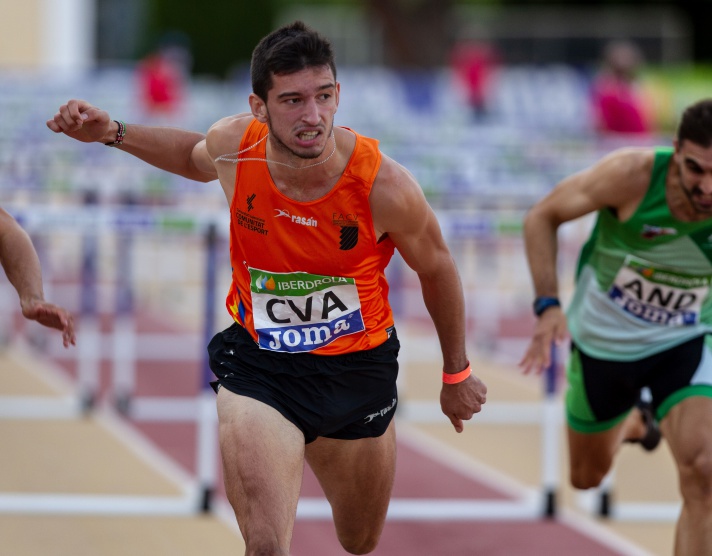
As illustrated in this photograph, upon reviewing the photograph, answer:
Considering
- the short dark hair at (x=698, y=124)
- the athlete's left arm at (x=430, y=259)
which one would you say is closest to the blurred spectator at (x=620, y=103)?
the short dark hair at (x=698, y=124)

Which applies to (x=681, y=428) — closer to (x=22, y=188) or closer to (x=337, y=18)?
(x=22, y=188)

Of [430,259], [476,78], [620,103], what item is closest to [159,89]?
[476,78]

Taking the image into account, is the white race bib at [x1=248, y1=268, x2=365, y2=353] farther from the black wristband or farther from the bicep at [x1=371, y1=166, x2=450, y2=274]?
the black wristband

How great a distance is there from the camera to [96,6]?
4278 cm

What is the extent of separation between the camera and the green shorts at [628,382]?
545 cm

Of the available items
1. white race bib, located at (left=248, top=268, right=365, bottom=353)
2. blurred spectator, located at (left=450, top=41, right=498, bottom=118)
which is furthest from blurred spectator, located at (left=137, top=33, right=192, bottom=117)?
white race bib, located at (left=248, top=268, right=365, bottom=353)

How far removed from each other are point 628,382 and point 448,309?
4.78 feet

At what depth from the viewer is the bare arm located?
179 inches

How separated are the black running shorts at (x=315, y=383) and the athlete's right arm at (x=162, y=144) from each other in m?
0.59

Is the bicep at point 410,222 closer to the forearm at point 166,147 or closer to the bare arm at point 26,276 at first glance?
the forearm at point 166,147

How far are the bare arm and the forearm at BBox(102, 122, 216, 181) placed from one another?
0.48 meters

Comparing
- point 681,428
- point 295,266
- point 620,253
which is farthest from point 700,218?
point 295,266

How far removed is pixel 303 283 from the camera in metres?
4.52

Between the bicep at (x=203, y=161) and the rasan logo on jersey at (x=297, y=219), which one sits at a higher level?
the bicep at (x=203, y=161)
